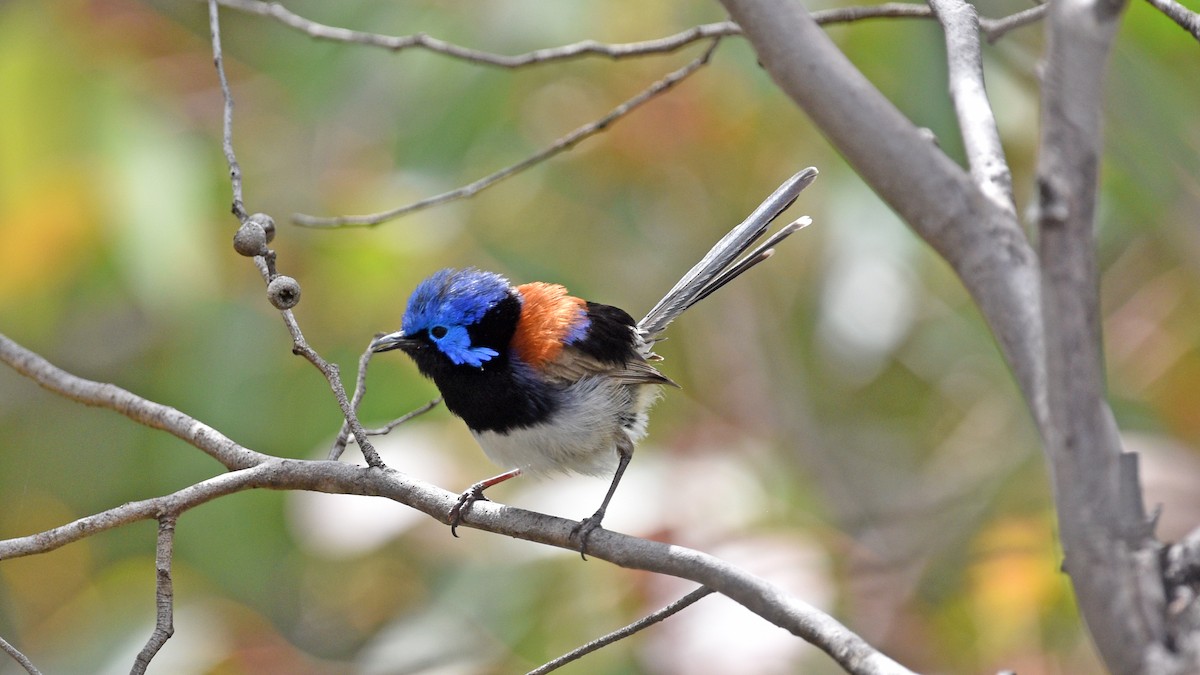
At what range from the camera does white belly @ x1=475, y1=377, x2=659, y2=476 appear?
9.37ft

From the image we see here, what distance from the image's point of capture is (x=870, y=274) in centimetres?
412

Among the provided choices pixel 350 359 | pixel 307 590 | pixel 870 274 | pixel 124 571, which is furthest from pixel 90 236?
pixel 870 274

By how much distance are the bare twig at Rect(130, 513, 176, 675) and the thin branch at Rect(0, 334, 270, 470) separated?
0.21 metres

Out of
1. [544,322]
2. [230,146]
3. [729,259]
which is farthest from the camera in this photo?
[729,259]

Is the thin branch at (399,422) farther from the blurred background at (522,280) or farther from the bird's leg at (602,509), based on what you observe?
the blurred background at (522,280)

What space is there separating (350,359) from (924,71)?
228 centimetres

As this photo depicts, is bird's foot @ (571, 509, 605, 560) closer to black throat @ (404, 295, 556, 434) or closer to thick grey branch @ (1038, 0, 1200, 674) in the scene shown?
black throat @ (404, 295, 556, 434)

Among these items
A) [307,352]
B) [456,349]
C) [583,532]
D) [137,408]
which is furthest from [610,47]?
[137,408]

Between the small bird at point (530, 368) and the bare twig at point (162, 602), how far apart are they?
2.61ft

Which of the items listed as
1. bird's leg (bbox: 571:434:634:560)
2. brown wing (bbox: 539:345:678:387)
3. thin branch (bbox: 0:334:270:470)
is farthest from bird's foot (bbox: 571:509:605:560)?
brown wing (bbox: 539:345:678:387)

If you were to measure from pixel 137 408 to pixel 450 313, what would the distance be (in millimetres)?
803

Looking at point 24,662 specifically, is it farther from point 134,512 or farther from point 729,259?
point 729,259

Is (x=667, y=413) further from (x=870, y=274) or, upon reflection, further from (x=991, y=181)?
(x=991, y=181)

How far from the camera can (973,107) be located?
148cm
